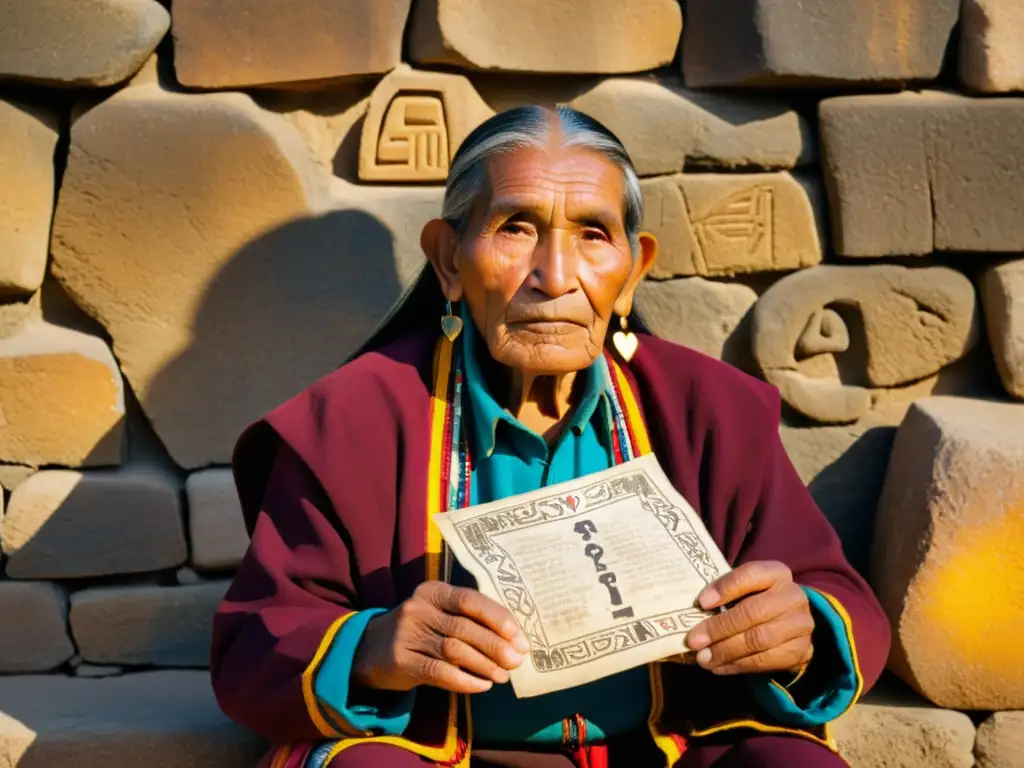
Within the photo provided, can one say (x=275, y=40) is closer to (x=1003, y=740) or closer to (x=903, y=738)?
(x=903, y=738)

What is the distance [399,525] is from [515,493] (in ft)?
0.71

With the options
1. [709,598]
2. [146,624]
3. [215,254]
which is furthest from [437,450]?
[146,624]

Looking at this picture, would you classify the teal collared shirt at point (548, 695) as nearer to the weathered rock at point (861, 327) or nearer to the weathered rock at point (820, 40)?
the weathered rock at point (861, 327)

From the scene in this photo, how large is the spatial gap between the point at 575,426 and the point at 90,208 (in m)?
1.25

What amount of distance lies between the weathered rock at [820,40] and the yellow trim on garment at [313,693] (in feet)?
5.28

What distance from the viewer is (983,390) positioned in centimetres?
290

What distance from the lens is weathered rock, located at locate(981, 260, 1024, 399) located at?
9.14 ft

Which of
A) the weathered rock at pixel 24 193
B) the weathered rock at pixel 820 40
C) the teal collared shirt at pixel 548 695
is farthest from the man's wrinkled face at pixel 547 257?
the weathered rock at pixel 24 193

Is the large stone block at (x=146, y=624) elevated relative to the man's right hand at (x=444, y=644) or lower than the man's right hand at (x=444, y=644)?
lower

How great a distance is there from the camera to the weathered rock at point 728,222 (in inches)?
111

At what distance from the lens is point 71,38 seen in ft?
8.63

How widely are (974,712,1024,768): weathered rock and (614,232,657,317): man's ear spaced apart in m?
1.23

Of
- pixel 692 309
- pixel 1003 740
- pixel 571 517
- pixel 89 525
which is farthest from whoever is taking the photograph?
pixel 692 309

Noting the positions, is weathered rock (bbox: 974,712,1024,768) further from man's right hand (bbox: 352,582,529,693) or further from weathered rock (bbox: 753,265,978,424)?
man's right hand (bbox: 352,582,529,693)
